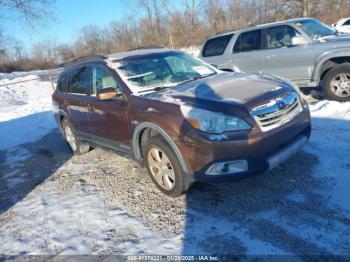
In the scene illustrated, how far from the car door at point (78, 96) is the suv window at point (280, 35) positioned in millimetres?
4578

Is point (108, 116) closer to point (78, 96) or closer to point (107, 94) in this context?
point (107, 94)

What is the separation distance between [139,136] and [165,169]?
0.60 meters

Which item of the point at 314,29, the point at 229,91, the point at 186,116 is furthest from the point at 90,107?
the point at 314,29

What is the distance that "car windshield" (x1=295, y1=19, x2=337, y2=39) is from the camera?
747 centimetres

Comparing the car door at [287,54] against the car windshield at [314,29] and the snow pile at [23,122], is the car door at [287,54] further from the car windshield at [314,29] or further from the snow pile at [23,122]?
the snow pile at [23,122]

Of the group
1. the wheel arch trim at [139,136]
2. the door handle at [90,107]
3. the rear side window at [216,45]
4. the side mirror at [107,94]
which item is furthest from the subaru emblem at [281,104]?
the rear side window at [216,45]

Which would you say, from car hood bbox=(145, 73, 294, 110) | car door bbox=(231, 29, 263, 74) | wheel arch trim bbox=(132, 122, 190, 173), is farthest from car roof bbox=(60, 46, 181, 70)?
car door bbox=(231, 29, 263, 74)

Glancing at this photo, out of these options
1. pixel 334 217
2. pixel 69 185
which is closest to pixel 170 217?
pixel 334 217

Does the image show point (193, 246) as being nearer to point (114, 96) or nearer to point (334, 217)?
point (334, 217)

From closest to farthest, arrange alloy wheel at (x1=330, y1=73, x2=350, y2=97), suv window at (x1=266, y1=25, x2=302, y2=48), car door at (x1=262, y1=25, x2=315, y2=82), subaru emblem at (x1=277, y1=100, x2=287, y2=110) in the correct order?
subaru emblem at (x1=277, y1=100, x2=287, y2=110), alloy wheel at (x1=330, y1=73, x2=350, y2=97), car door at (x1=262, y1=25, x2=315, y2=82), suv window at (x1=266, y1=25, x2=302, y2=48)

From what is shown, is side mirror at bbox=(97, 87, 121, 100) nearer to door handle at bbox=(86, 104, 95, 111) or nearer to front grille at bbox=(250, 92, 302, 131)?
door handle at bbox=(86, 104, 95, 111)

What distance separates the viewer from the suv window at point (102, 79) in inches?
187

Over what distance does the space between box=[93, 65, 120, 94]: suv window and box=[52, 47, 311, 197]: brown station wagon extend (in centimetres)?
2

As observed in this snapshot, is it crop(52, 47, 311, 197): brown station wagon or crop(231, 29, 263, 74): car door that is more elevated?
crop(231, 29, 263, 74): car door
